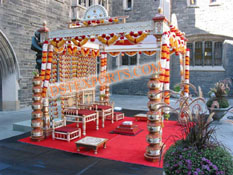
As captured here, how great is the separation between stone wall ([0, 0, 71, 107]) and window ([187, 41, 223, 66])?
1037 cm

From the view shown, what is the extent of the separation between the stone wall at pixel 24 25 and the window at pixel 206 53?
10369 millimetres

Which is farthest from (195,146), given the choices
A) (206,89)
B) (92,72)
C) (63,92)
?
(206,89)

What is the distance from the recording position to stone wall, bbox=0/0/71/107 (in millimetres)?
10062

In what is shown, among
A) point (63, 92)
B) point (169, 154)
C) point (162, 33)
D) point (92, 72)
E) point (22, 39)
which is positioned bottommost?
point (169, 154)

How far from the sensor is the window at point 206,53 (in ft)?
53.1

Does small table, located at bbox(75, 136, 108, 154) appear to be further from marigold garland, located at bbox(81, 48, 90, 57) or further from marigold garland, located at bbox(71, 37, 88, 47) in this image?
marigold garland, located at bbox(81, 48, 90, 57)

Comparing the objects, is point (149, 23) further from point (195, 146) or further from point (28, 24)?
point (28, 24)

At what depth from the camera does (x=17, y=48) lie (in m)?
10.6

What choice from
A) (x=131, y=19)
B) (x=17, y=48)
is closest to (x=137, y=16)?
(x=131, y=19)

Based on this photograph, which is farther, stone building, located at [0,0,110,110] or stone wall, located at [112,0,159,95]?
stone wall, located at [112,0,159,95]

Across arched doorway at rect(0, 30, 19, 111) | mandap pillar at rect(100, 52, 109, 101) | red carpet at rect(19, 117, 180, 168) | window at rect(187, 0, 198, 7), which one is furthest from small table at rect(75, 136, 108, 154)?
window at rect(187, 0, 198, 7)

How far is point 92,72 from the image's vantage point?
35.7 feet

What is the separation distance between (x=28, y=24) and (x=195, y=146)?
10.8m

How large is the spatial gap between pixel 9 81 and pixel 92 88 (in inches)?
159
